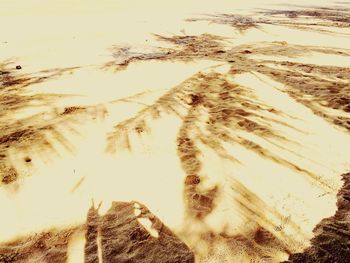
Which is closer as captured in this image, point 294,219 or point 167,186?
point 294,219

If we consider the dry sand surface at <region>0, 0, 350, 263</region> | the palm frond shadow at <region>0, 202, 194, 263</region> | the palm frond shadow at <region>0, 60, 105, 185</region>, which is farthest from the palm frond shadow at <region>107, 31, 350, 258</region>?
the palm frond shadow at <region>0, 60, 105, 185</region>

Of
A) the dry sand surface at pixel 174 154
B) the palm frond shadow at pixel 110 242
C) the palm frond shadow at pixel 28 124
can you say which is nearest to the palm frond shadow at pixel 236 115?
the dry sand surface at pixel 174 154

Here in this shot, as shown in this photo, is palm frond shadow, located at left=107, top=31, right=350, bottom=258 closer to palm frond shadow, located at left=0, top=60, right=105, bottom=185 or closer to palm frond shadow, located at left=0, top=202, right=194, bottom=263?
palm frond shadow, located at left=0, top=202, right=194, bottom=263

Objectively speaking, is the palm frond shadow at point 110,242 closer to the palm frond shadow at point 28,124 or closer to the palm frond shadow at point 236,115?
the palm frond shadow at point 236,115

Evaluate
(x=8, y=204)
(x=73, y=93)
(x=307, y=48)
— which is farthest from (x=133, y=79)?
(x=307, y=48)

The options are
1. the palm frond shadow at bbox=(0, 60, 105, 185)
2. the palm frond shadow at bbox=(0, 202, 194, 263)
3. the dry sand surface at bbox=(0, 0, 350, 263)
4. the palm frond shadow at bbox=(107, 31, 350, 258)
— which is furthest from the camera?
the palm frond shadow at bbox=(0, 60, 105, 185)

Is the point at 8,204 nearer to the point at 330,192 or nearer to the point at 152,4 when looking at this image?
the point at 330,192
